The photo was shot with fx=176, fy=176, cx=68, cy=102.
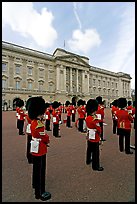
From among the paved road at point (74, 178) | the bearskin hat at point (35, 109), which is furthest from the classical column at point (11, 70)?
the bearskin hat at point (35, 109)

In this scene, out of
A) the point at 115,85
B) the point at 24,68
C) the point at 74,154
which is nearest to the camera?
the point at 74,154

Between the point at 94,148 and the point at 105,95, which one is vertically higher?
the point at 105,95

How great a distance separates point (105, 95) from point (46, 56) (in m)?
27.2

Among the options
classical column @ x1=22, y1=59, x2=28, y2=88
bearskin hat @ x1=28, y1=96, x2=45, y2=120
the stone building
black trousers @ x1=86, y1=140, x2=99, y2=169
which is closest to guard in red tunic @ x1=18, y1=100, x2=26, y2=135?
black trousers @ x1=86, y1=140, x2=99, y2=169

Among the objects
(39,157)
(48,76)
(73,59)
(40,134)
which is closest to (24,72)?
(48,76)

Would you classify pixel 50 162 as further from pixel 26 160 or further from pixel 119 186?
pixel 119 186

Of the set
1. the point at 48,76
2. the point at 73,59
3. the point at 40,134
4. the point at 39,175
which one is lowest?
the point at 39,175

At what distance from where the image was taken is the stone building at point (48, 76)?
41.1m

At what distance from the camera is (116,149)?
624 cm

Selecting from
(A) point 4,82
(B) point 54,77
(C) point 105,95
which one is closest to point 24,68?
(A) point 4,82

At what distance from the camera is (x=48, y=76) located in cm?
4847

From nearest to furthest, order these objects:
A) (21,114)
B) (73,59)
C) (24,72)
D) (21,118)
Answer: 1. (21,118)
2. (21,114)
3. (24,72)
4. (73,59)

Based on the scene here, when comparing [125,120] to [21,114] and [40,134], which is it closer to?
[40,134]

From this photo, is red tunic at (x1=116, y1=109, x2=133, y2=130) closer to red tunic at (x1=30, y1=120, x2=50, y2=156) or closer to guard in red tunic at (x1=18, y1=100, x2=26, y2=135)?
red tunic at (x1=30, y1=120, x2=50, y2=156)
